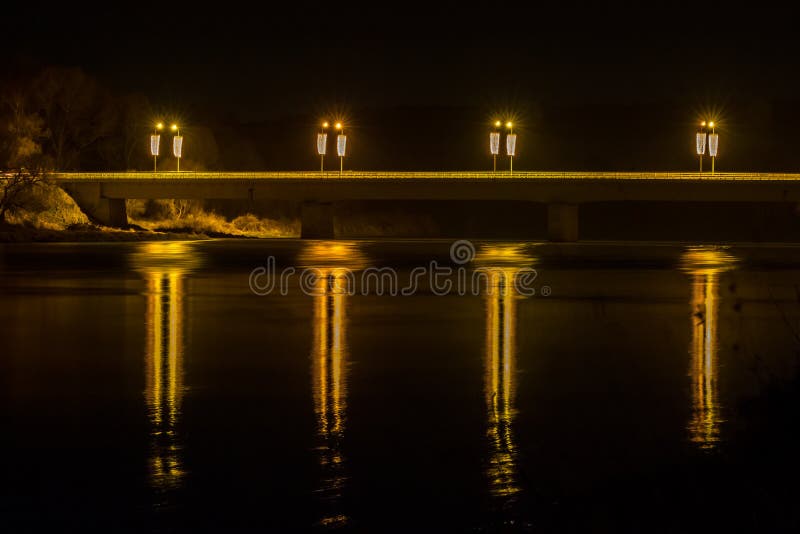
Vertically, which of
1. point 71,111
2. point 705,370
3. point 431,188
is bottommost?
point 705,370

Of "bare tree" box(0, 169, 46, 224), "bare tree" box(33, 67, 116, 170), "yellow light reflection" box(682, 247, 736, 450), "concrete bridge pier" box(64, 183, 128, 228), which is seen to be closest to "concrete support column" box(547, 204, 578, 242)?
"concrete bridge pier" box(64, 183, 128, 228)

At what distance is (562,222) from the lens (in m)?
94.4

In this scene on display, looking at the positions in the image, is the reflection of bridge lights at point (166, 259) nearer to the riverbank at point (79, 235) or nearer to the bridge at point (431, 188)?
the riverbank at point (79, 235)

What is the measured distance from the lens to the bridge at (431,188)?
92.6 m

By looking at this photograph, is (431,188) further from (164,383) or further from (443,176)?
(164,383)

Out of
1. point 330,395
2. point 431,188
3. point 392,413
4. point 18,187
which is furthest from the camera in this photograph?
point 431,188

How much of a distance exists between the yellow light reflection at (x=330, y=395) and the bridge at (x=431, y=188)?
63.8 m

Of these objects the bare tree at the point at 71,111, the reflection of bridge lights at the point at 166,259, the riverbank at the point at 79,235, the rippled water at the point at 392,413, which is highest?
the bare tree at the point at 71,111

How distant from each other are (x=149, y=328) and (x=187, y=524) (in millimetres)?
15050

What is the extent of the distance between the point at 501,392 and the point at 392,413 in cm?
222

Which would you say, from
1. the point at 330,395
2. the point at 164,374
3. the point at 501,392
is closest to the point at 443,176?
the point at 164,374

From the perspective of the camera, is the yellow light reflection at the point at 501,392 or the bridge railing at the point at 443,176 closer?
the yellow light reflection at the point at 501,392

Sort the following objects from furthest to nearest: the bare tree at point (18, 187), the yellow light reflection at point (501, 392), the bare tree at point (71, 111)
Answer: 1. the bare tree at point (71, 111)
2. the bare tree at point (18, 187)
3. the yellow light reflection at point (501, 392)

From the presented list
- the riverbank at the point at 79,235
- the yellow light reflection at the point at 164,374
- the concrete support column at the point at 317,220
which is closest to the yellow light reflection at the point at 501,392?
the yellow light reflection at the point at 164,374
